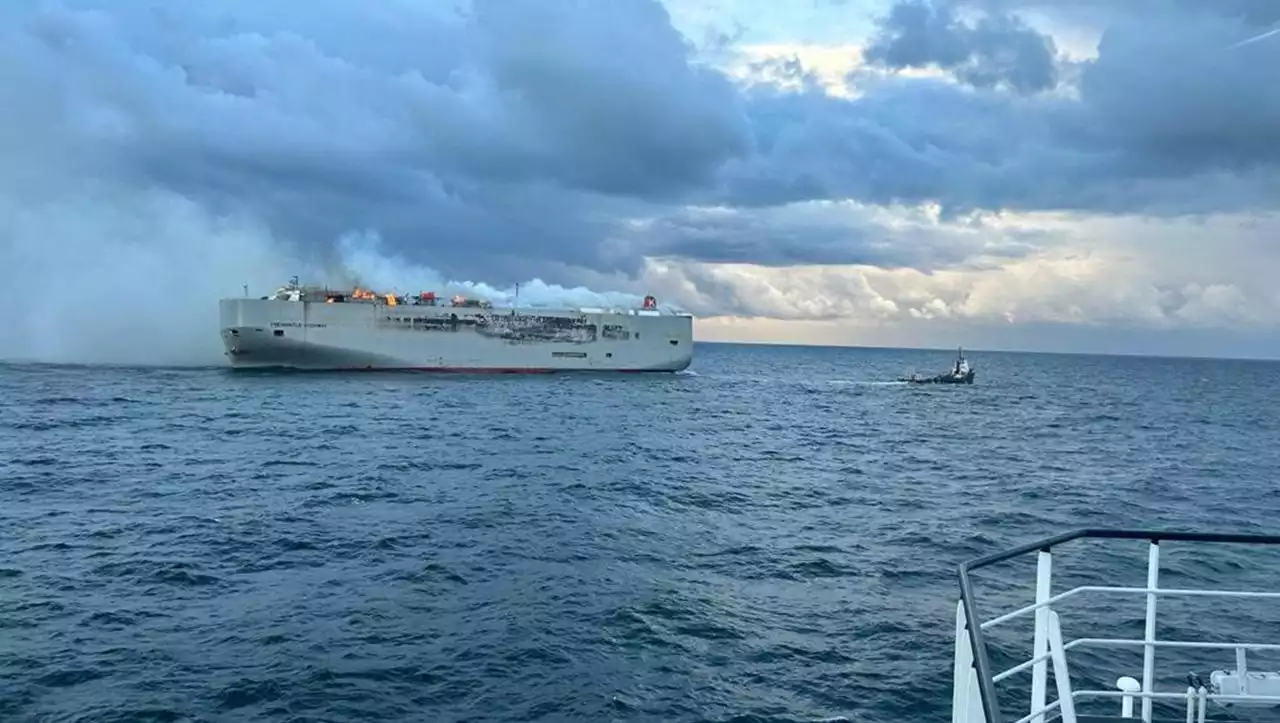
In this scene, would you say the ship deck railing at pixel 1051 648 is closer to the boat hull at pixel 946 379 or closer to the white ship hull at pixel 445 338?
the white ship hull at pixel 445 338

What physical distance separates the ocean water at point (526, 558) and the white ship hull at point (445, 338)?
96.8 ft

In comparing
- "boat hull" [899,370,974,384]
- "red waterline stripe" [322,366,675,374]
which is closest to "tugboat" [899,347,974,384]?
"boat hull" [899,370,974,384]

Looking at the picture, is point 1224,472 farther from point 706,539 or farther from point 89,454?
point 89,454

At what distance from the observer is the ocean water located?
1114 cm

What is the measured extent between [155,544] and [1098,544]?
2117cm

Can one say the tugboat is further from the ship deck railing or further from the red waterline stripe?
the ship deck railing

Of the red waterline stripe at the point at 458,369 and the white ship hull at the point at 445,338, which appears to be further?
the red waterline stripe at the point at 458,369

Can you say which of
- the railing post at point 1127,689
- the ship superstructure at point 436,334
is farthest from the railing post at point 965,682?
the ship superstructure at point 436,334

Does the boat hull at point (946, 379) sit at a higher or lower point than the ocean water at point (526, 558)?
higher

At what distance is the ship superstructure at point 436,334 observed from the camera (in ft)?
235

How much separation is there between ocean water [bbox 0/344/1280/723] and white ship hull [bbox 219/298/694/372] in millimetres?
29504

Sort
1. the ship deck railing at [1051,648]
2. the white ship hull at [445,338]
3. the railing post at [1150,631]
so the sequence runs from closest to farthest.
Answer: the ship deck railing at [1051,648], the railing post at [1150,631], the white ship hull at [445,338]

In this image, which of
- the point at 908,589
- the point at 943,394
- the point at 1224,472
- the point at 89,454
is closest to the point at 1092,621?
the point at 908,589

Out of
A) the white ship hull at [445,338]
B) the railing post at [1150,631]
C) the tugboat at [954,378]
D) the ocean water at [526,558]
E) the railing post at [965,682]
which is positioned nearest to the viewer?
the railing post at [965,682]
